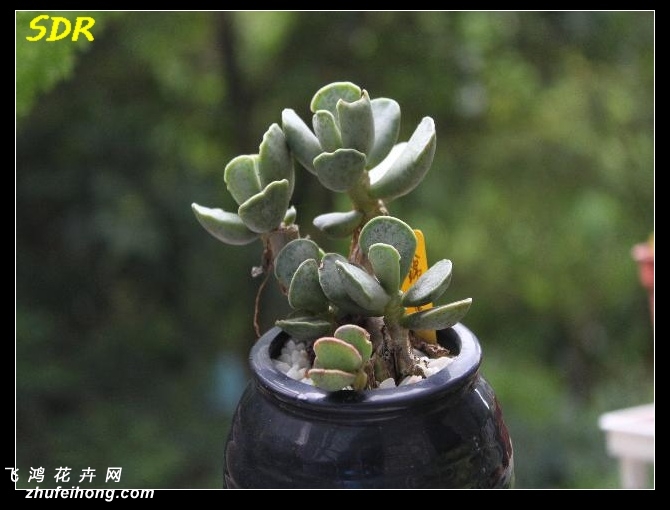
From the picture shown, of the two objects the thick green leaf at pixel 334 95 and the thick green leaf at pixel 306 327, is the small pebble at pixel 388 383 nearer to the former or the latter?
the thick green leaf at pixel 306 327

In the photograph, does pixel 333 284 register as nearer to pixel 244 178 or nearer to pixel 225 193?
pixel 244 178

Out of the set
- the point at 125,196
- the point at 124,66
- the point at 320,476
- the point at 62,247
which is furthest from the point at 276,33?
the point at 320,476

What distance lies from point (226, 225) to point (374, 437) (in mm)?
188

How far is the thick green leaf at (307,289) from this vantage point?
0.56m

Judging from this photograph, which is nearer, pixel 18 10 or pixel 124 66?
pixel 18 10

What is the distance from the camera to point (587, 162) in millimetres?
1906

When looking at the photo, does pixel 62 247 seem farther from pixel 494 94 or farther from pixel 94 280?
pixel 494 94

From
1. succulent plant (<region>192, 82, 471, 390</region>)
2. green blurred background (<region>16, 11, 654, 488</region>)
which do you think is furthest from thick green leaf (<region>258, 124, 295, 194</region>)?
green blurred background (<region>16, 11, 654, 488</region>)

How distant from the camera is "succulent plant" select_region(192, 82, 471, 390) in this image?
0.53 m

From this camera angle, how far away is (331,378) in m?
0.51

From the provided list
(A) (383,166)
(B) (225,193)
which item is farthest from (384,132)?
(B) (225,193)

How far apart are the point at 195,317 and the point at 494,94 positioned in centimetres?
94

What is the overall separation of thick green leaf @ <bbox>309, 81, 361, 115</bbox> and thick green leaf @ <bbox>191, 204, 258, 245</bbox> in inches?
4.0

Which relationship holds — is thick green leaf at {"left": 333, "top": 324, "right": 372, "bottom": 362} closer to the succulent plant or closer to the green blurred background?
the succulent plant
